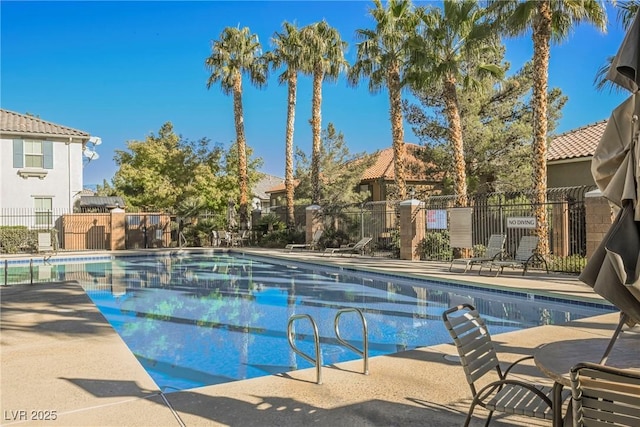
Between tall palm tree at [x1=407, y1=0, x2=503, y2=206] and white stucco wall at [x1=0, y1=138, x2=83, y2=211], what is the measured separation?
19.2 metres

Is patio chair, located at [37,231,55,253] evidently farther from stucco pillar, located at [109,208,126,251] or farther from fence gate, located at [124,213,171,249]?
fence gate, located at [124,213,171,249]

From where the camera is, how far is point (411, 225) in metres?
16.3

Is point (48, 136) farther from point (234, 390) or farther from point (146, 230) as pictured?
point (234, 390)

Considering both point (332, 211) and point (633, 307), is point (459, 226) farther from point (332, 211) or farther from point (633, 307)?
point (633, 307)

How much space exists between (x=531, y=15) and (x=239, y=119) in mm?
15802

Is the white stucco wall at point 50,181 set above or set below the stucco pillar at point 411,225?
above

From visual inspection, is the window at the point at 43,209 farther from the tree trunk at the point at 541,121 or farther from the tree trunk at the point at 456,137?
the tree trunk at the point at 541,121

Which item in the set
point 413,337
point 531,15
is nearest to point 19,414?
point 413,337

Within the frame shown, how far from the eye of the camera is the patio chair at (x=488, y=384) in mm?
2770

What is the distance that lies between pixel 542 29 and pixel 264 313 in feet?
35.6

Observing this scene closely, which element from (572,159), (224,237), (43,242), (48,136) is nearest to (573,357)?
(572,159)

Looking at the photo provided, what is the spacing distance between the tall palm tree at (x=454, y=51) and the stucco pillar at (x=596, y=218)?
4.81 m

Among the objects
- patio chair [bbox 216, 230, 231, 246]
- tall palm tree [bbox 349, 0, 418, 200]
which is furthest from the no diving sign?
patio chair [bbox 216, 230, 231, 246]

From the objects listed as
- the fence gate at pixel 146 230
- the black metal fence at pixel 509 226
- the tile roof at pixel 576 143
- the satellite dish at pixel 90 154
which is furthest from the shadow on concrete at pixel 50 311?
the satellite dish at pixel 90 154
